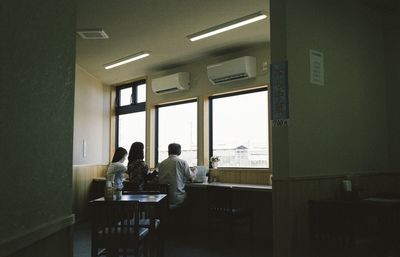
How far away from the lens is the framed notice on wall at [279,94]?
10.5ft

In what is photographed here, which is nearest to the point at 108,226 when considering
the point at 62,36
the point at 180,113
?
the point at 62,36

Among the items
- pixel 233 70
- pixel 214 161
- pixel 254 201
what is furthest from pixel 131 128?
pixel 254 201

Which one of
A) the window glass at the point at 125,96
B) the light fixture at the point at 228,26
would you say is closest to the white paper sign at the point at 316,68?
the light fixture at the point at 228,26

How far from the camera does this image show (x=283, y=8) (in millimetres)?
3227

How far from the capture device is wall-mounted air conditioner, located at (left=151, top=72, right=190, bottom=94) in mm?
6416

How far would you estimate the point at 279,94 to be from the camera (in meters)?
3.25

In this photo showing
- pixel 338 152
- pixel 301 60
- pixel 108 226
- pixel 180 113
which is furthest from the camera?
pixel 180 113

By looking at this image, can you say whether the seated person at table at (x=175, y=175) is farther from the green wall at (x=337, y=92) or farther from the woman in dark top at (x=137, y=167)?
the green wall at (x=337, y=92)

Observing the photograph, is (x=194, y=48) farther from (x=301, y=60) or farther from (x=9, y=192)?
(x=9, y=192)

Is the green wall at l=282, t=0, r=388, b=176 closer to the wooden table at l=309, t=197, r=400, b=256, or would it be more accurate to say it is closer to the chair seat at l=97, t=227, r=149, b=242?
the wooden table at l=309, t=197, r=400, b=256

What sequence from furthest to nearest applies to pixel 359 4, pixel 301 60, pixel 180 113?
pixel 180 113 < pixel 359 4 < pixel 301 60

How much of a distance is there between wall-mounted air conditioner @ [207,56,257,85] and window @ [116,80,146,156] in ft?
7.32

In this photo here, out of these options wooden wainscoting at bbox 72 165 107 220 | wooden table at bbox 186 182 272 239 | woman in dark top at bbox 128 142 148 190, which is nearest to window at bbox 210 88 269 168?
wooden table at bbox 186 182 272 239

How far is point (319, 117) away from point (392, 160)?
1.37 metres
